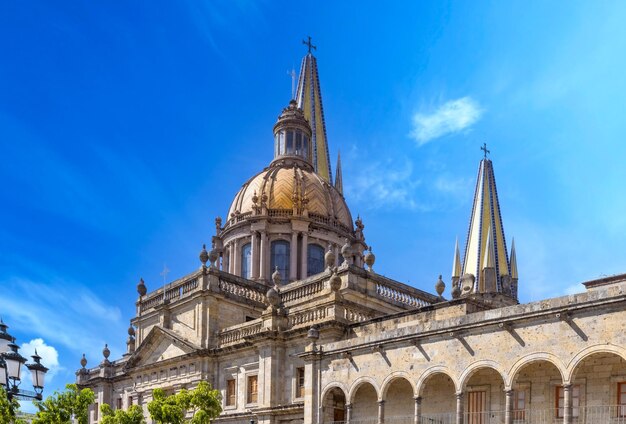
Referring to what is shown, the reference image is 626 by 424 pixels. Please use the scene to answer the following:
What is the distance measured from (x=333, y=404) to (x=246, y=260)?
726 inches

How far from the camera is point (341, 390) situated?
27.3 m

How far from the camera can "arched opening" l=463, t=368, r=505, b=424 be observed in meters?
22.8

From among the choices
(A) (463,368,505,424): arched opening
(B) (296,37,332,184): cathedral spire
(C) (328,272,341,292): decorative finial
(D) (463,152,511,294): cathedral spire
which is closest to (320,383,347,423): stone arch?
(C) (328,272,341,292): decorative finial

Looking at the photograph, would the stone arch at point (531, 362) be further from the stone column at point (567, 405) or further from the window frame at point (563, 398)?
the window frame at point (563, 398)

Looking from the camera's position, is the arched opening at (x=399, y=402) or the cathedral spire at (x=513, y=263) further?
the cathedral spire at (x=513, y=263)

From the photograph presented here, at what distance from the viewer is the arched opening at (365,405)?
85.8 ft

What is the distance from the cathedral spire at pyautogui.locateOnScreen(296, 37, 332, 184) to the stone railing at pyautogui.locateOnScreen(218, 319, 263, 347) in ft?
85.3

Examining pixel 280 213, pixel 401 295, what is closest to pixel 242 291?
pixel 280 213

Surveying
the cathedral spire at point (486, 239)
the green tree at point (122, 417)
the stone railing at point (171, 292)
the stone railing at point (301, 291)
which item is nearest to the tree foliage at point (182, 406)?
the green tree at point (122, 417)

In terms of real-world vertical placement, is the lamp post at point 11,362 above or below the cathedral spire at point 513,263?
below

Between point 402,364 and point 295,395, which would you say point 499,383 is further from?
point 295,395

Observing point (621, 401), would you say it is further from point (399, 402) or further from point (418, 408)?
point (399, 402)

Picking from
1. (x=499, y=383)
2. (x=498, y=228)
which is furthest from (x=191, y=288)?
(x=498, y=228)

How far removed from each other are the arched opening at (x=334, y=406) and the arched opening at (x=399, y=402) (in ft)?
6.60
